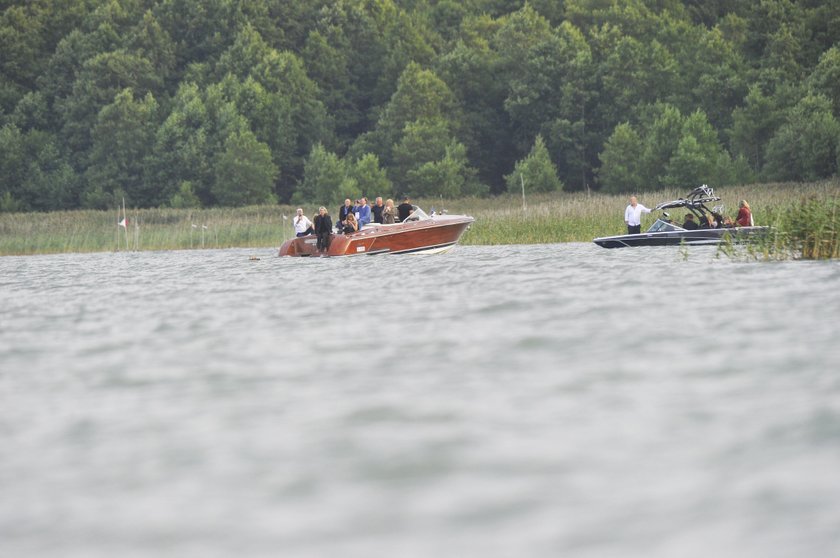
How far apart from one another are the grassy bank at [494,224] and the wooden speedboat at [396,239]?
16.6 ft

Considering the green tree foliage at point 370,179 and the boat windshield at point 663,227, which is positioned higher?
the green tree foliage at point 370,179

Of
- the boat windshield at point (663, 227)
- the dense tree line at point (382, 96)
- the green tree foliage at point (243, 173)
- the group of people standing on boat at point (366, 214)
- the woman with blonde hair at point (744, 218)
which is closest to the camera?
the woman with blonde hair at point (744, 218)

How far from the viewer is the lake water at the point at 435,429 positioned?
6316 millimetres

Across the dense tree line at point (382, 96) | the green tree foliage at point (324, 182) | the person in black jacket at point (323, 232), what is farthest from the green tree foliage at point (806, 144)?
the person in black jacket at point (323, 232)

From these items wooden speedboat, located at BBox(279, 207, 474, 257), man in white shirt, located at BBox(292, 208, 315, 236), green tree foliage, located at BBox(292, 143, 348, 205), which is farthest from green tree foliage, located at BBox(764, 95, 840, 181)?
wooden speedboat, located at BBox(279, 207, 474, 257)

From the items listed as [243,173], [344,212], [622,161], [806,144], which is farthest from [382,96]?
[344,212]

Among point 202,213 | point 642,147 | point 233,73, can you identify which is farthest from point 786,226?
point 233,73

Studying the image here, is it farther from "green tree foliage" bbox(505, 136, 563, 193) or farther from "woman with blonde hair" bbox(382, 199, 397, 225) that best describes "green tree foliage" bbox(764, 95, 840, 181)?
"woman with blonde hair" bbox(382, 199, 397, 225)

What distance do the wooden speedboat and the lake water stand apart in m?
14.1

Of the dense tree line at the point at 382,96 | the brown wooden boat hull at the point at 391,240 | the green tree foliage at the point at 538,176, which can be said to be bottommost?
the brown wooden boat hull at the point at 391,240

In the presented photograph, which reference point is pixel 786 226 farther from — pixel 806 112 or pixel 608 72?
pixel 608 72

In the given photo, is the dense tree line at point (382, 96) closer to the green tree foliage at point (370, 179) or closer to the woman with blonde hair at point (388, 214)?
the green tree foliage at point (370, 179)

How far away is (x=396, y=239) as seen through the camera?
31984 mm

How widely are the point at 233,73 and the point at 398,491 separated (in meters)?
84.0
